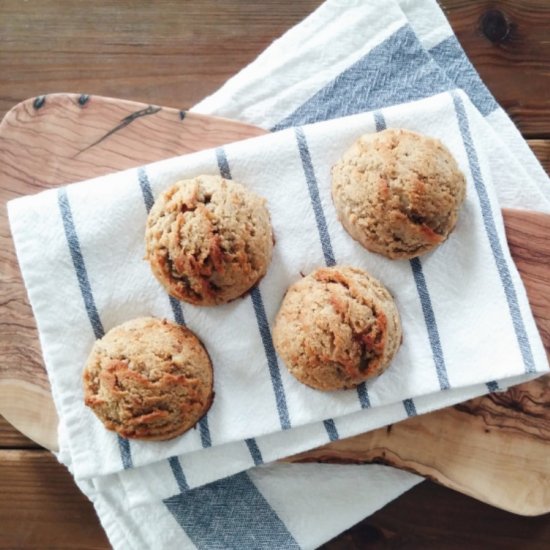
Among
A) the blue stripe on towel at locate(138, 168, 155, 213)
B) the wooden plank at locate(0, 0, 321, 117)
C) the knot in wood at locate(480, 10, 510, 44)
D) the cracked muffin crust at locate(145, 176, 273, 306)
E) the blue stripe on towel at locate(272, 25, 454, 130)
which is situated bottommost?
the cracked muffin crust at locate(145, 176, 273, 306)

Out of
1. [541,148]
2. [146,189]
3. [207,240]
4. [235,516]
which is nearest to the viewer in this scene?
[207,240]

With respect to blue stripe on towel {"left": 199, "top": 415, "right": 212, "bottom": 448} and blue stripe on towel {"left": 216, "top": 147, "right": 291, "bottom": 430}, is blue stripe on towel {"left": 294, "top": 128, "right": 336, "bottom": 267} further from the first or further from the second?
blue stripe on towel {"left": 199, "top": 415, "right": 212, "bottom": 448}

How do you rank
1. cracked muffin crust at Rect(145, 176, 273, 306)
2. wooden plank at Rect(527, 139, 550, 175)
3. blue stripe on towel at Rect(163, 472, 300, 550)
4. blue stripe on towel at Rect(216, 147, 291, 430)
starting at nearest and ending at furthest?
cracked muffin crust at Rect(145, 176, 273, 306) < blue stripe on towel at Rect(216, 147, 291, 430) < blue stripe on towel at Rect(163, 472, 300, 550) < wooden plank at Rect(527, 139, 550, 175)

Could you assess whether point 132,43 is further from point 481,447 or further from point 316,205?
point 481,447

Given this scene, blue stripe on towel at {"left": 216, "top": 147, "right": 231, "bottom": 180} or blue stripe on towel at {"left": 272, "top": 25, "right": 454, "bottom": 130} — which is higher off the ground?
blue stripe on towel at {"left": 272, "top": 25, "right": 454, "bottom": 130}

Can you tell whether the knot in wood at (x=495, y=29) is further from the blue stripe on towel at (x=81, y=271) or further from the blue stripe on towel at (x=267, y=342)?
the blue stripe on towel at (x=81, y=271)

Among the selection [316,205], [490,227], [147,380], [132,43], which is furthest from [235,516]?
[132,43]

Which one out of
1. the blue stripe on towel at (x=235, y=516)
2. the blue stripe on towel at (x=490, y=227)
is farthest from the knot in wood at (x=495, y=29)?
the blue stripe on towel at (x=235, y=516)

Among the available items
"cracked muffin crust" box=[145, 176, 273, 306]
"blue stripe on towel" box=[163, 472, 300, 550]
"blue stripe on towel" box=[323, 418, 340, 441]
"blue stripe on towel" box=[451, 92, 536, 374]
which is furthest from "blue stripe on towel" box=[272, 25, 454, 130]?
"blue stripe on towel" box=[163, 472, 300, 550]
